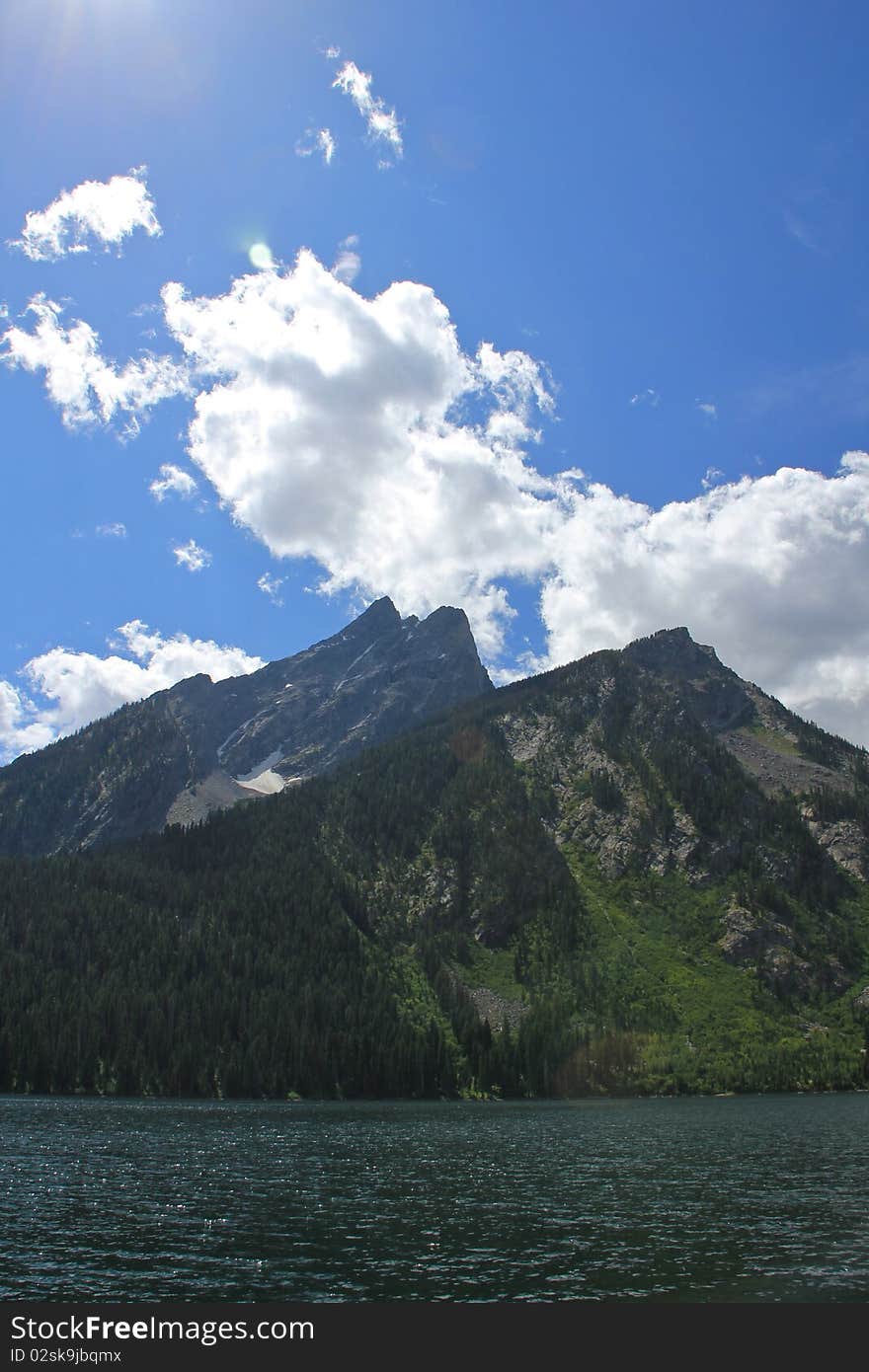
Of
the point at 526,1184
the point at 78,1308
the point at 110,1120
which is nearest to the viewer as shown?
the point at 78,1308

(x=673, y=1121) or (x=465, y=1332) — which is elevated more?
(x=465, y=1332)

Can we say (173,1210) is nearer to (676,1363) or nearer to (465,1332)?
(465,1332)

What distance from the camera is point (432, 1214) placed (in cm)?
6091

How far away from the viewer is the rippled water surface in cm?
4309

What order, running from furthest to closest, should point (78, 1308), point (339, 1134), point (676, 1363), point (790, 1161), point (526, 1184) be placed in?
1. point (339, 1134)
2. point (790, 1161)
3. point (526, 1184)
4. point (78, 1308)
5. point (676, 1363)

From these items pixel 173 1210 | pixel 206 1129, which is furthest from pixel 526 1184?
pixel 206 1129

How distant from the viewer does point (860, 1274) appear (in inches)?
1751

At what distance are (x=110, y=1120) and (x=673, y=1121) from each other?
84.6m

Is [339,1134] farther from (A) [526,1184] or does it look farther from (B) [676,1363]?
(B) [676,1363]

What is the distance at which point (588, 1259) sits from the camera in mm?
47531

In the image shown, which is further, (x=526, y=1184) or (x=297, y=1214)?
(x=526, y=1184)

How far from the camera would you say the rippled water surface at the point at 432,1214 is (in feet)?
141

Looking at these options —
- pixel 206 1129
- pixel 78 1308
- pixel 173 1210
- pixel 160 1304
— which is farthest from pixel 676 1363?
pixel 206 1129

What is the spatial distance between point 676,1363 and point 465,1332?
794 centimetres
